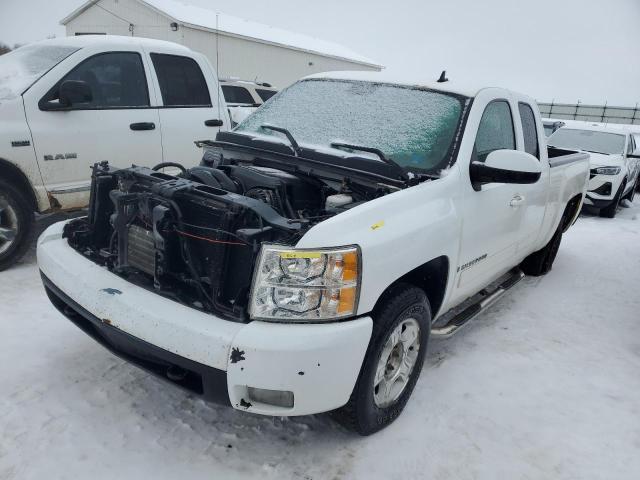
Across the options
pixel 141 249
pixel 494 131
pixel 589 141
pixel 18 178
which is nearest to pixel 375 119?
pixel 494 131

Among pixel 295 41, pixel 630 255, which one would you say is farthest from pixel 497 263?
pixel 295 41

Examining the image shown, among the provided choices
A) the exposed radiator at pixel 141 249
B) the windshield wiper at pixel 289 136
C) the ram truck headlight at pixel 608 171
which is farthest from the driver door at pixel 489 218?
the ram truck headlight at pixel 608 171

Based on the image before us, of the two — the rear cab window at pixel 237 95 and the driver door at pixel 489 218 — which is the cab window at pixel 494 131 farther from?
the rear cab window at pixel 237 95

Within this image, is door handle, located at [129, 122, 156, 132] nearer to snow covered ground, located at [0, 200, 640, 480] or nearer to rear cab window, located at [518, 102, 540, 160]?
snow covered ground, located at [0, 200, 640, 480]

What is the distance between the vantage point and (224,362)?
203 cm

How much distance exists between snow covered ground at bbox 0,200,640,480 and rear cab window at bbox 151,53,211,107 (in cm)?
248

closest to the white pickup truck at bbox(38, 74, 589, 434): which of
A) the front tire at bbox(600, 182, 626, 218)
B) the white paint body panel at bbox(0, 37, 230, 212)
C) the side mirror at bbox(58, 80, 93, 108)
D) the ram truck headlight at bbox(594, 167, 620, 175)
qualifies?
the side mirror at bbox(58, 80, 93, 108)

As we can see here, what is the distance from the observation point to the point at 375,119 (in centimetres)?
324

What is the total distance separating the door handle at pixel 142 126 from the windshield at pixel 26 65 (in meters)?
0.81

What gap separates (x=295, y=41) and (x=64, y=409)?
2703 cm

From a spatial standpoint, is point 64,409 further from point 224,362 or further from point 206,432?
point 224,362

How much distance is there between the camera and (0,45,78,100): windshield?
4.28 meters

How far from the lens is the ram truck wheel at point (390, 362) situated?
2354 millimetres

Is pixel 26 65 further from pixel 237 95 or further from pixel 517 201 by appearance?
pixel 237 95
